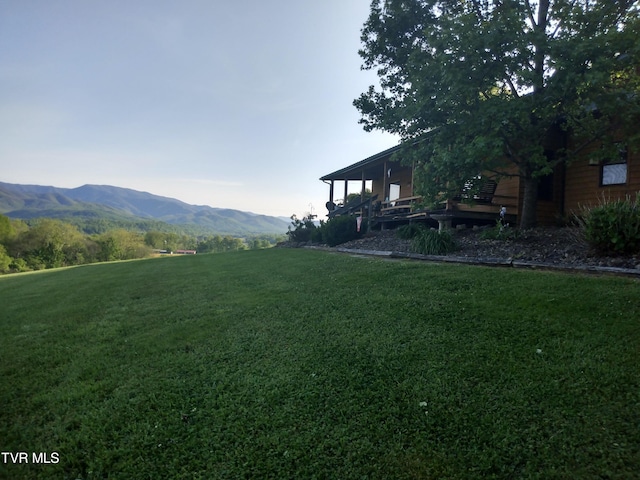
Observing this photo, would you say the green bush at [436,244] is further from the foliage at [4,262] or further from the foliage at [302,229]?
the foliage at [4,262]

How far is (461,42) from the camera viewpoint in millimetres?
7672

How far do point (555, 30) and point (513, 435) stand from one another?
1067 cm

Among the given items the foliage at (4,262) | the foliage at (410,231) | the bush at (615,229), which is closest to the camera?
the bush at (615,229)

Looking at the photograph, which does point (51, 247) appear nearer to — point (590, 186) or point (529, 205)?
point (529, 205)

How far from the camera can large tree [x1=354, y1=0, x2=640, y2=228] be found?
7.23 meters

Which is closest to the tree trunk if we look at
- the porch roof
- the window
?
the window

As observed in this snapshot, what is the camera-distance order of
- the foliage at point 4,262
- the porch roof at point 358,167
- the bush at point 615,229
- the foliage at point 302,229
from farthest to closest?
the foliage at point 4,262, the foliage at point 302,229, the porch roof at point 358,167, the bush at point 615,229

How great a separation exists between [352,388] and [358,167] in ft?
55.5

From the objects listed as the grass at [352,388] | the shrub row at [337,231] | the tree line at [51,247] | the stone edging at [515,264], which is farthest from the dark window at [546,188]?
the tree line at [51,247]

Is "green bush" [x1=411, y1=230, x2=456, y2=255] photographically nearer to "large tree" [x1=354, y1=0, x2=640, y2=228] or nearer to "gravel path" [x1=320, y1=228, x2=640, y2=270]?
"gravel path" [x1=320, y1=228, x2=640, y2=270]

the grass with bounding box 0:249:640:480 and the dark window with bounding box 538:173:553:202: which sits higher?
the dark window with bounding box 538:173:553:202

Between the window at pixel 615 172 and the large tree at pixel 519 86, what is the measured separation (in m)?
0.98

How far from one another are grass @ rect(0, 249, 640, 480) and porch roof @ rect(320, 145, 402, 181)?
1026cm

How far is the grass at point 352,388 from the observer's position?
7.06ft
